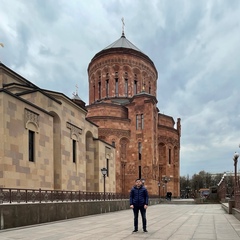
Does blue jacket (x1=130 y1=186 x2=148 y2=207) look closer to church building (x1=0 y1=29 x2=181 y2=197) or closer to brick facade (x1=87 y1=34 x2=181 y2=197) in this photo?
church building (x1=0 y1=29 x2=181 y2=197)

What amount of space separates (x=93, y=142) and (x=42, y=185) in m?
12.3

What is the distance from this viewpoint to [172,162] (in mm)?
52562

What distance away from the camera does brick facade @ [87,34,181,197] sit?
45.6 metres

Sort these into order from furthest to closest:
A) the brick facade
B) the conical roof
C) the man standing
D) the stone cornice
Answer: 1. the conical roof
2. the stone cornice
3. the brick facade
4. the man standing

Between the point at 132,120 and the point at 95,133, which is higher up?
the point at 132,120

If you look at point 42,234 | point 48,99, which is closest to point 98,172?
point 48,99

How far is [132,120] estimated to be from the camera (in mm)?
47312

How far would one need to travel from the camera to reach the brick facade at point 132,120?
1794 inches

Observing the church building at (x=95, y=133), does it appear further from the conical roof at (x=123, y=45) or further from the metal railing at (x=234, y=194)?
the metal railing at (x=234, y=194)

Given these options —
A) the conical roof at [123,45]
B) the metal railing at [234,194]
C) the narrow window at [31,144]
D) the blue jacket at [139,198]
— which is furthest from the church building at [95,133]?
the metal railing at [234,194]

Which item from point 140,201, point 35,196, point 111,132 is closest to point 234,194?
point 140,201

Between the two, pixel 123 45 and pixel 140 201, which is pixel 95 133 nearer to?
pixel 140 201

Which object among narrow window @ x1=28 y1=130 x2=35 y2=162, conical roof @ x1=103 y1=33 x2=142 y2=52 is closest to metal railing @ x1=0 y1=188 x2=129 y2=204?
narrow window @ x1=28 y1=130 x2=35 y2=162

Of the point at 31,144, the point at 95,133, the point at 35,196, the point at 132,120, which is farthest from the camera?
the point at 132,120
